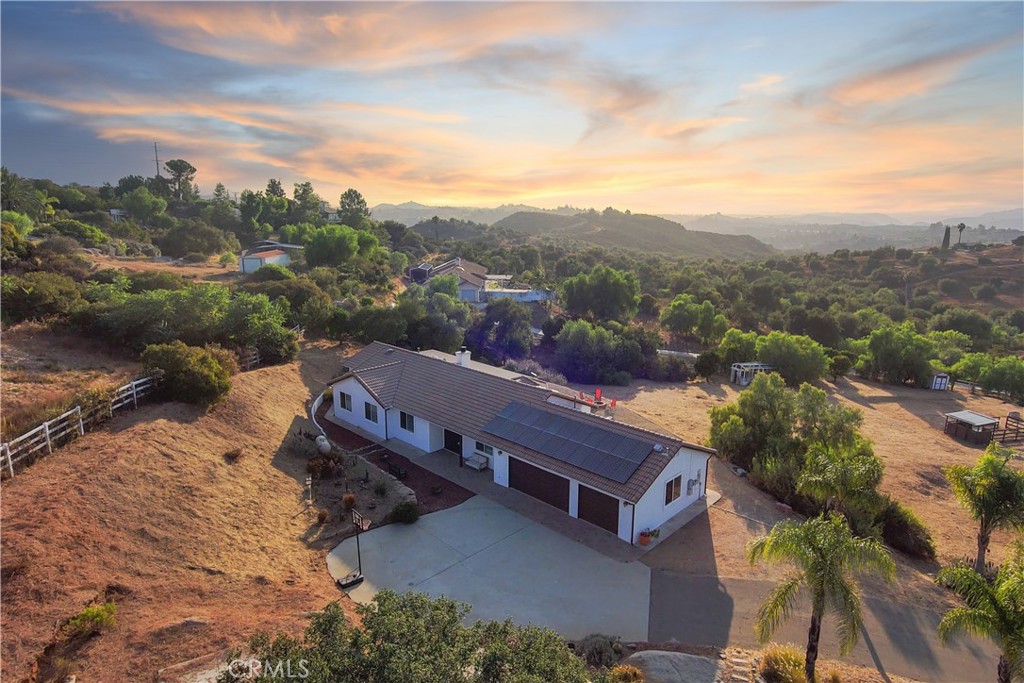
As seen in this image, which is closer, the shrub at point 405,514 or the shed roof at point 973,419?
the shrub at point 405,514

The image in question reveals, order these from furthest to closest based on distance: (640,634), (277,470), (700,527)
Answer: (277,470)
(700,527)
(640,634)

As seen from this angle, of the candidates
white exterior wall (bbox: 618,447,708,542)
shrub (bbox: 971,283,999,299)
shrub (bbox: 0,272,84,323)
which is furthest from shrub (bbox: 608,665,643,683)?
shrub (bbox: 971,283,999,299)

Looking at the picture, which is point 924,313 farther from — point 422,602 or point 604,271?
point 422,602

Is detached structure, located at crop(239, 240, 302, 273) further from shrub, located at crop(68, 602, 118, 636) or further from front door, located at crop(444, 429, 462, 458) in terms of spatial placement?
shrub, located at crop(68, 602, 118, 636)

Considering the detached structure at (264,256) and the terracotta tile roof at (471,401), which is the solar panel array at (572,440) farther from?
the detached structure at (264,256)

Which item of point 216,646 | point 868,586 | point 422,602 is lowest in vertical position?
point 868,586

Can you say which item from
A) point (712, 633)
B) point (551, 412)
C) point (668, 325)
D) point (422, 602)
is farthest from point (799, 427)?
point (668, 325)

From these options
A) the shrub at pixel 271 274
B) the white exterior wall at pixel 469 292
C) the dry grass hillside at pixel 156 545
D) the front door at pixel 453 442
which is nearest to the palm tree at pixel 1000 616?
the dry grass hillside at pixel 156 545
